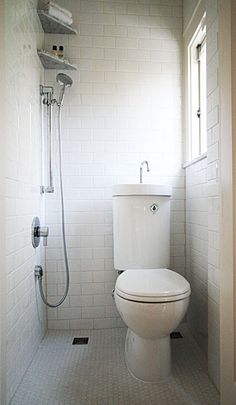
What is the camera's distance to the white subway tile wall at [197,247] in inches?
56.5

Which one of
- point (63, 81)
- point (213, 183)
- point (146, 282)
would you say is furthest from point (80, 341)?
point (63, 81)

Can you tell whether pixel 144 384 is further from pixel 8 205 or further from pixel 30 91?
pixel 30 91


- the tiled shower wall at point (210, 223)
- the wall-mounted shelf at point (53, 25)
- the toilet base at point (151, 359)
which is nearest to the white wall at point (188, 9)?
the tiled shower wall at point (210, 223)

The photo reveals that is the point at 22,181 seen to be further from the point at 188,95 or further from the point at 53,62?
the point at 188,95

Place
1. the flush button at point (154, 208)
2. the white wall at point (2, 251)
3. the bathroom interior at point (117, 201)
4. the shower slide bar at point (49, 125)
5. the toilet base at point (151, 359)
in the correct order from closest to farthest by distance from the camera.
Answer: the white wall at point (2, 251) < the bathroom interior at point (117, 201) < the toilet base at point (151, 359) < the flush button at point (154, 208) < the shower slide bar at point (49, 125)

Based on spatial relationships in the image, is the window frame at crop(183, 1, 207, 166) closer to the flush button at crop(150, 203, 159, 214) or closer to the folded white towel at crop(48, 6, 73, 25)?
the flush button at crop(150, 203, 159, 214)

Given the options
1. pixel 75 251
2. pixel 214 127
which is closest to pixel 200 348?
pixel 75 251

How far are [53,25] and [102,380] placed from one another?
2.05 meters

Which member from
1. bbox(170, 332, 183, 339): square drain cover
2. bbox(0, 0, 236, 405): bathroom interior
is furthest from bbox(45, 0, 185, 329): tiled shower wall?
bbox(170, 332, 183, 339): square drain cover

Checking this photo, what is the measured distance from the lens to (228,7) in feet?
3.12

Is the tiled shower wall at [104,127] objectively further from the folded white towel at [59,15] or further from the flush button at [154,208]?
the flush button at [154,208]

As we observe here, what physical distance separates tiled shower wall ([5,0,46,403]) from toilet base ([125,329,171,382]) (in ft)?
1.80

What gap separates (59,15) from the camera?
62.0 inches

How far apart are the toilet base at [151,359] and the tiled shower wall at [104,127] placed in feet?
1.73
